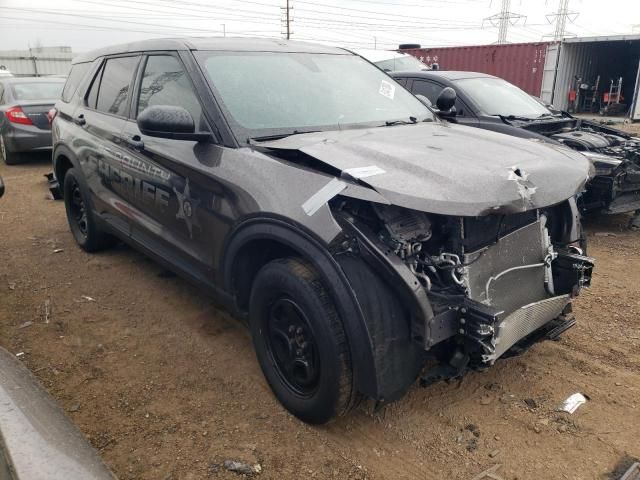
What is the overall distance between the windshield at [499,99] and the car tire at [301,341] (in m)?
4.58

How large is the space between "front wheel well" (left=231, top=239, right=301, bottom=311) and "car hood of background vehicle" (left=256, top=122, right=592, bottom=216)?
500mm

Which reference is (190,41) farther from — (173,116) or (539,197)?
(539,197)

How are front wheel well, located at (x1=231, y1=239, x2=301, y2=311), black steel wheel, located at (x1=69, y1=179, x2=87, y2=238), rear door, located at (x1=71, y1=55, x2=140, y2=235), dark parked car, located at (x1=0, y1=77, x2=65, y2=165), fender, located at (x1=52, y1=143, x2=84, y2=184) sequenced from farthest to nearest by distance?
dark parked car, located at (x1=0, y1=77, x2=65, y2=165), black steel wheel, located at (x1=69, y1=179, x2=87, y2=238), fender, located at (x1=52, y1=143, x2=84, y2=184), rear door, located at (x1=71, y1=55, x2=140, y2=235), front wheel well, located at (x1=231, y1=239, x2=301, y2=311)

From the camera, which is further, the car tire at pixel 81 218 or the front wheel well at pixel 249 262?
the car tire at pixel 81 218

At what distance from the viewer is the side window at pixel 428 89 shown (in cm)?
665

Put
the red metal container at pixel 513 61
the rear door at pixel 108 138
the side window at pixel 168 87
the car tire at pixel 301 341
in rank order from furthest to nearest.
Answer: the red metal container at pixel 513 61
the rear door at pixel 108 138
the side window at pixel 168 87
the car tire at pixel 301 341

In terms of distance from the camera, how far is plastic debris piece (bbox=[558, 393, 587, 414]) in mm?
2832

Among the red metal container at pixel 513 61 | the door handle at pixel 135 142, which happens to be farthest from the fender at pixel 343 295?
the red metal container at pixel 513 61

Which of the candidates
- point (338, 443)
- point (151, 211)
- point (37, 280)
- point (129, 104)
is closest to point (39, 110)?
point (37, 280)

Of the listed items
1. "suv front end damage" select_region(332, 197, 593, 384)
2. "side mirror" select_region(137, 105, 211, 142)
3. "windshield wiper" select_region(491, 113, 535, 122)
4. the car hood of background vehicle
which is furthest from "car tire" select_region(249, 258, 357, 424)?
"windshield wiper" select_region(491, 113, 535, 122)

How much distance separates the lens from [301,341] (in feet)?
8.50

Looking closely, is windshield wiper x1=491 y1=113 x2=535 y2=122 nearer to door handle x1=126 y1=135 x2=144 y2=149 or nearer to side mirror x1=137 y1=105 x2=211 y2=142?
door handle x1=126 y1=135 x2=144 y2=149

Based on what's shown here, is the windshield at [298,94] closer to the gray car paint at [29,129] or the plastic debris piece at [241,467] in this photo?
the plastic debris piece at [241,467]

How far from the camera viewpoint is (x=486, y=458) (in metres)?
2.50
